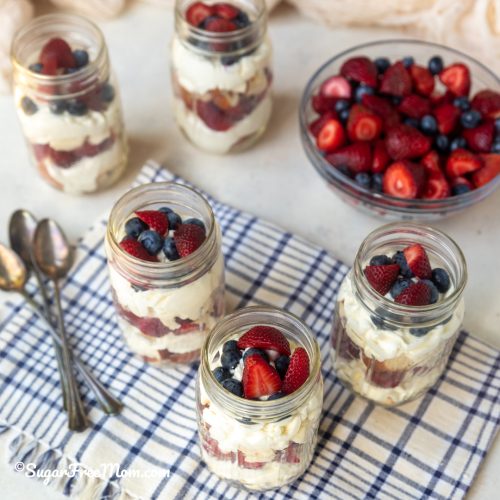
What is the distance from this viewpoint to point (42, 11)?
1.77 meters

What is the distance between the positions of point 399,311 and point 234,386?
0.24 metres

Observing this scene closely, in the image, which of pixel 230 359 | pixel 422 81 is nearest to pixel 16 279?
pixel 230 359

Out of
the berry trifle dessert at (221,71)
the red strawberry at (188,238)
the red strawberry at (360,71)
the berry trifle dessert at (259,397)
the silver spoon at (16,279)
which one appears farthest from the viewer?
the red strawberry at (360,71)

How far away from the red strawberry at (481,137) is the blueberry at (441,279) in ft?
1.26

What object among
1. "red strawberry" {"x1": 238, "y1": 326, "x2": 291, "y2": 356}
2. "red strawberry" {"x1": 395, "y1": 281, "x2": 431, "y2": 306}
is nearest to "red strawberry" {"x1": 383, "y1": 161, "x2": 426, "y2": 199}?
"red strawberry" {"x1": 395, "y1": 281, "x2": 431, "y2": 306}

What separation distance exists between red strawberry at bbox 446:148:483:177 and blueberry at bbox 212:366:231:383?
1.95 feet

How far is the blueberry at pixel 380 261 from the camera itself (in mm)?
1116

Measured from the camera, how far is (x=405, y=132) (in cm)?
138

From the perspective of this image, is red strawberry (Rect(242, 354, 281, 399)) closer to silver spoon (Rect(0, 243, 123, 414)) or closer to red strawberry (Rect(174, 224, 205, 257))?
red strawberry (Rect(174, 224, 205, 257))

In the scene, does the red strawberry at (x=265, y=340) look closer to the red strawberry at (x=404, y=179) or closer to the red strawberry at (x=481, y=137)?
the red strawberry at (x=404, y=179)

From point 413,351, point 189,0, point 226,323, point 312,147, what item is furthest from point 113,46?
point 413,351

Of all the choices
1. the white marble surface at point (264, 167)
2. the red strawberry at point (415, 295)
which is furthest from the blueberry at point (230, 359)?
the white marble surface at point (264, 167)

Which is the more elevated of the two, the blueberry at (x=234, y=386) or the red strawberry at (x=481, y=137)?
the red strawberry at (x=481, y=137)

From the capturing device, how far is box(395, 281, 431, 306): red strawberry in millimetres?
1059
